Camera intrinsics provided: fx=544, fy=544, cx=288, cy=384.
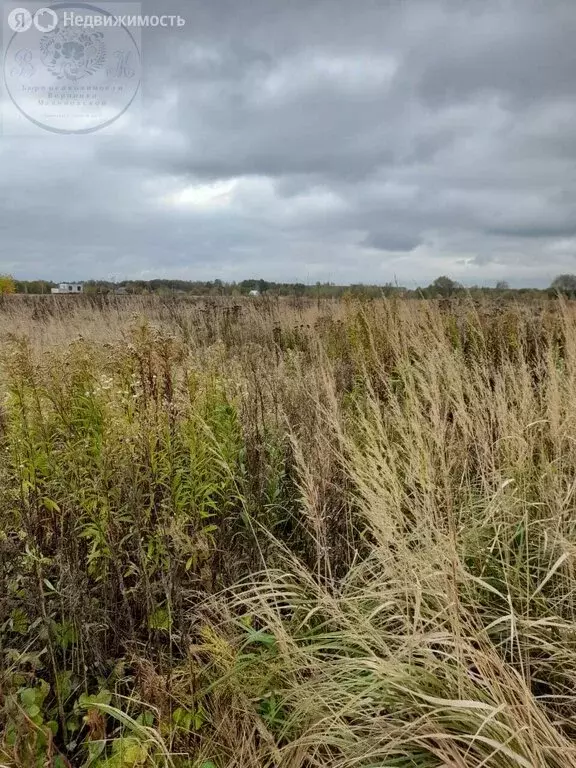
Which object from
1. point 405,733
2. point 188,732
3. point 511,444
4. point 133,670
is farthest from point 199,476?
point 511,444

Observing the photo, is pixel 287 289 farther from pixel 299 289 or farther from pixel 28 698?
pixel 28 698

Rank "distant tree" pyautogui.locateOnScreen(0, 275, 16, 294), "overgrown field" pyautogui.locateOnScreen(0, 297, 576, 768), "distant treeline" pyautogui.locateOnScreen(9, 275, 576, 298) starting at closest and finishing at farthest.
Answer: "overgrown field" pyautogui.locateOnScreen(0, 297, 576, 768)
"distant treeline" pyautogui.locateOnScreen(9, 275, 576, 298)
"distant tree" pyautogui.locateOnScreen(0, 275, 16, 294)

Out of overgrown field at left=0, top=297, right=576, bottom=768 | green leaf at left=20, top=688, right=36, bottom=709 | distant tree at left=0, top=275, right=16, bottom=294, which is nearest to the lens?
overgrown field at left=0, top=297, right=576, bottom=768

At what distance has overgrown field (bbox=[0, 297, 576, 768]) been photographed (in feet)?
4.92

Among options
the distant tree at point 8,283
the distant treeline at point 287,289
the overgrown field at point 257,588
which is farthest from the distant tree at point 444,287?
the distant tree at point 8,283

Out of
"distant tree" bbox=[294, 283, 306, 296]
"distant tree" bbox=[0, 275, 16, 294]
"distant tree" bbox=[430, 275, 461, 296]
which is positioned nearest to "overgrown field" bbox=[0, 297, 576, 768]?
"distant tree" bbox=[430, 275, 461, 296]

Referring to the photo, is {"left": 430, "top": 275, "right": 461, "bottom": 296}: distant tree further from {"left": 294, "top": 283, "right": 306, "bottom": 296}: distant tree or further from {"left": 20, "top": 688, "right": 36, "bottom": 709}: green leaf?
{"left": 20, "top": 688, "right": 36, "bottom": 709}: green leaf

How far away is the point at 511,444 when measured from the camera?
8.82 ft

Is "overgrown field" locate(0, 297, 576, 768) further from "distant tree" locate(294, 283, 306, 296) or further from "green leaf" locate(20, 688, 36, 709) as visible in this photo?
"distant tree" locate(294, 283, 306, 296)

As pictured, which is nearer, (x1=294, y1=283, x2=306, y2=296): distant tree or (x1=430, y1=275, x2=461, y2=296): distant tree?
(x1=430, y1=275, x2=461, y2=296): distant tree

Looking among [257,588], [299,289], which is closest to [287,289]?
[299,289]

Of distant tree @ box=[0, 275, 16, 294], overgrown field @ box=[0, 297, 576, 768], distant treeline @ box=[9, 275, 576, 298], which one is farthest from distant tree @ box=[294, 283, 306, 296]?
distant tree @ box=[0, 275, 16, 294]

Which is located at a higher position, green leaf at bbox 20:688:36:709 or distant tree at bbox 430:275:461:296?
distant tree at bbox 430:275:461:296

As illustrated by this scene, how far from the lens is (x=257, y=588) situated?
6.45 feet
